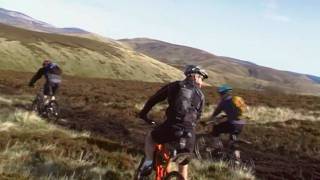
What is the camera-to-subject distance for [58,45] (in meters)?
126

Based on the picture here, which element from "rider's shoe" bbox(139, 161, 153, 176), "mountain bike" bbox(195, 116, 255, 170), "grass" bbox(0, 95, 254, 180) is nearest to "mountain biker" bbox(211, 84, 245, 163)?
"mountain bike" bbox(195, 116, 255, 170)

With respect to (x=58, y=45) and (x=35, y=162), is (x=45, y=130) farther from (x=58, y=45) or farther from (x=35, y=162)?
(x=58, y=45)

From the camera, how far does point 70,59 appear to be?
11644 centimetres

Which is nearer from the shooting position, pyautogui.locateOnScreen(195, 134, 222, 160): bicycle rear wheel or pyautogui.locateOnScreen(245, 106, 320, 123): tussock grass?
pyautogui.locateOnScreen(195, 134, 222, 160): bicycle rear wheel

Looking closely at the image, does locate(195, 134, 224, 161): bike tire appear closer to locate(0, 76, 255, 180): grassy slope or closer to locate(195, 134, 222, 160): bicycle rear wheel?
locate(195, 134, 222, 160): bicycle rear wheel

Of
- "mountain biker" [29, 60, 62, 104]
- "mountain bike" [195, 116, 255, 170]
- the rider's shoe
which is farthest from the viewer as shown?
"mountain biker" [29, 60, 62, 104]

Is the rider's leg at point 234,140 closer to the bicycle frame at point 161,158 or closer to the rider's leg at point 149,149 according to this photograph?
the rider's leg at point 149,149

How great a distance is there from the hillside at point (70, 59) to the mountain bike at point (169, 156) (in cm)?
9401

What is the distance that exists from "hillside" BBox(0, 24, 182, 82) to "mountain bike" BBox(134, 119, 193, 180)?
9401 centimetres

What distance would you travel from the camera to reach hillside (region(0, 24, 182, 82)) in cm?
10688

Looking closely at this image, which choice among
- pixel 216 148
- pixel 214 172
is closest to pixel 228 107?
pixel 216 148

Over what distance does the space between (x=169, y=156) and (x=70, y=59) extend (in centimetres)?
11001

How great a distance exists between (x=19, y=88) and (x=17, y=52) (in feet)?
226

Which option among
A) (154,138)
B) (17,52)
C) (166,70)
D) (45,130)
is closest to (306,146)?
(45,130)
